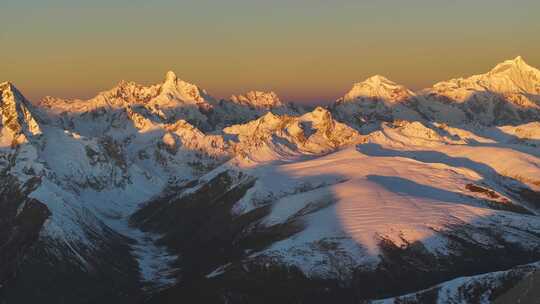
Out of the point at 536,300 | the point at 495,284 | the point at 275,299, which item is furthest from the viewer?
the point at 275,299

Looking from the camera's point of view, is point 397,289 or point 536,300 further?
point 397,289

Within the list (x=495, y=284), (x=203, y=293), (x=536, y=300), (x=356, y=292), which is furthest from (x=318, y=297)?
(x=536, y=300)

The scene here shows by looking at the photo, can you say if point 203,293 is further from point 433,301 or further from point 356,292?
point 433,301

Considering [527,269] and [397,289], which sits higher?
[527,269]

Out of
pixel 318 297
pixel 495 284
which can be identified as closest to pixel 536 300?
pixel 495 284

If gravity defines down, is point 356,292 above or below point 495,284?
below

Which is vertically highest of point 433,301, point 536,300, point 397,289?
point 536,300

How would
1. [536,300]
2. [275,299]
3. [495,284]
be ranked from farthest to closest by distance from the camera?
1. [275,299]
2. [495,284]
3. [536,300]

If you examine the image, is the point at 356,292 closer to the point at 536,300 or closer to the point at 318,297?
the point at 318,297

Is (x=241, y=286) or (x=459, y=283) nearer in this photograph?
(x=459, y=283)
